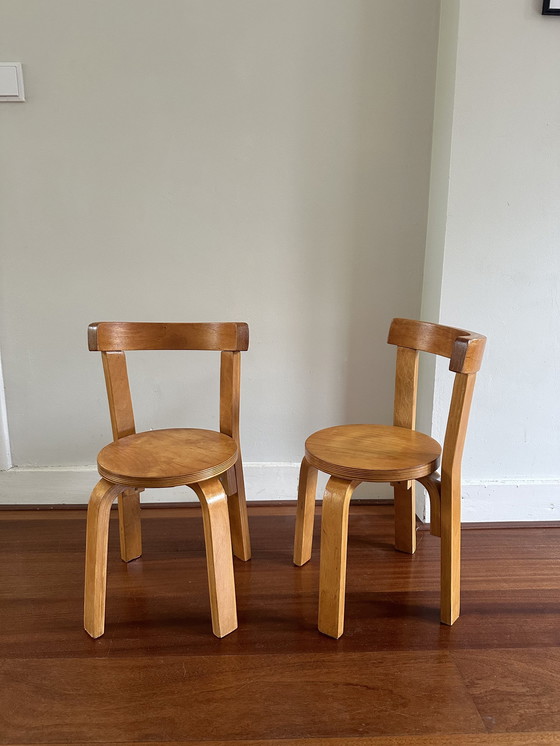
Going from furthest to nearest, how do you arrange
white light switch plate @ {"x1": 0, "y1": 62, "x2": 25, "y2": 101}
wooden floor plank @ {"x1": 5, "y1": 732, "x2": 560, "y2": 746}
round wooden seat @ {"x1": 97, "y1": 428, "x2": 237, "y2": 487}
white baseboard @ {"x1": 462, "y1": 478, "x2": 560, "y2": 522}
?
white baseboard @ {"x1": 462, "y1": 478, "x2": 560, "y2": 522} < white light switch plate @ {"x1": 0, "y1": 62, "x2": 25, "y2": 101} < round wooden seat @ {"x1": 97, "y1": 428, "x2": 237, "y2": 487} < wooden floor plank @ {"x1": 5, "y1": 732, "x2": 560, "y2": 746}

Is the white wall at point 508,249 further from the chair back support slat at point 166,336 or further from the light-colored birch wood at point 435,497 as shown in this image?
the chair back support slat at point 166,336

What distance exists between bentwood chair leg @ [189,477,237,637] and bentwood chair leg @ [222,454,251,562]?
26 cm

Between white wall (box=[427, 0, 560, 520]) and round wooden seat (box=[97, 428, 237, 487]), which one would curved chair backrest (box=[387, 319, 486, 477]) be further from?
round wooden seat (box=[97, 428, 237, 487])

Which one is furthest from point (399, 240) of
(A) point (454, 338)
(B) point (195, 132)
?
(B) point (195, 132)

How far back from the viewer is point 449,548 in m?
1.53

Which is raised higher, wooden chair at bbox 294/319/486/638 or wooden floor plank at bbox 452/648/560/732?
wooden chair at bbox 294/319/486/638

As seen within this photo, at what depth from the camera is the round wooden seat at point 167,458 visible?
1416mm

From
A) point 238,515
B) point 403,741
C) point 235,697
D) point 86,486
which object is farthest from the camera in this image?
point 86,486

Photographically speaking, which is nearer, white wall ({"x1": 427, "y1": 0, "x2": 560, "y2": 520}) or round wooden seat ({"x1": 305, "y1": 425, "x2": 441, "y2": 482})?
round wooden seat ({"x1": 305, "y1": 425, "x2": 441, "y2": 482})

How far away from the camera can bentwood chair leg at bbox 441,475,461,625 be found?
1.52 m

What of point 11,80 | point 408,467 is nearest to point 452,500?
point 408,467

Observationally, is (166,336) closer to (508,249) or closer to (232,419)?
(232,419)

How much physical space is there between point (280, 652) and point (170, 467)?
20.9 inches

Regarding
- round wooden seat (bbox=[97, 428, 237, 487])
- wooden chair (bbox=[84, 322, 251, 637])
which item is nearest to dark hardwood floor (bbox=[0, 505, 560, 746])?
wooden chair (bbox=[84, 322, 251, 637])
